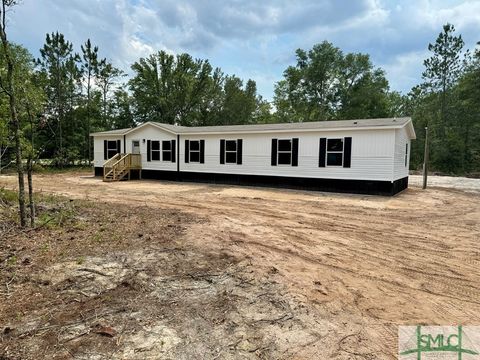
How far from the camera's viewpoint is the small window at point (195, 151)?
53.4 ft

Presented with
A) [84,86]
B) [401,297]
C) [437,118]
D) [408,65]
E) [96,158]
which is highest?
[408,65]

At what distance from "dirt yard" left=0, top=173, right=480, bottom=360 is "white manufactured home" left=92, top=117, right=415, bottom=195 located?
5503 millimetres

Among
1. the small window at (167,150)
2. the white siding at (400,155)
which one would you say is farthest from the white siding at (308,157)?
the small window at (167,150)

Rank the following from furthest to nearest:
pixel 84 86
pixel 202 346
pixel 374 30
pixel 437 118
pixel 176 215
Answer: pixel 437 118 < pixel 84 86 < pixel 374 30 < pixel 176 215 < pixel 202 346

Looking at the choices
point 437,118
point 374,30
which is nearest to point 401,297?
point 374,30

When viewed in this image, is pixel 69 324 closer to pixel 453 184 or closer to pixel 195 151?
pixel 195 151

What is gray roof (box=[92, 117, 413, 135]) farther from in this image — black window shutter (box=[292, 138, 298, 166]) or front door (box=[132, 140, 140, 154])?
front door (box=[132, 140, 140, 154])

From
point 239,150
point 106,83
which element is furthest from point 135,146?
point 106,83

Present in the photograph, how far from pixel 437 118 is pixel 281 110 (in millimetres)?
15922

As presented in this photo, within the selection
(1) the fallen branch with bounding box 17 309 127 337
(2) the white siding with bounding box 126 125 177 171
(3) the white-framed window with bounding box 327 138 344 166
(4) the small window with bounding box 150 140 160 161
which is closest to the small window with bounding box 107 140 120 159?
(2) the white siding with bounding box 126 125 177 171

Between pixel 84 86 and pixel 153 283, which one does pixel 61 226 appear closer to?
pixel 153 283

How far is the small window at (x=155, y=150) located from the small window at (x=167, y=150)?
0.35m

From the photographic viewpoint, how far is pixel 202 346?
2.53 metres

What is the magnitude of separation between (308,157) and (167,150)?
7802 millimetres
